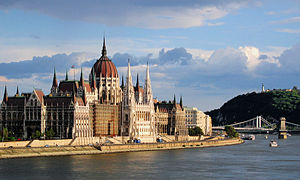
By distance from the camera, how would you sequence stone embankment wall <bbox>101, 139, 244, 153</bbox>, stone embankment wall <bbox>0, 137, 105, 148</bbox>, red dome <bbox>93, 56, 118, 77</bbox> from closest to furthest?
1. stone embankment wall <bbox>0, 137, 105, 148</bbox>
2. stone embankment wall <bbox>101, 139, 244, 153</bbox>
3. red dome <bbox>93, 56, 118, 77</bbox>

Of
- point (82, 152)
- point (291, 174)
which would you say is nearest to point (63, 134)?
point (82, 152)

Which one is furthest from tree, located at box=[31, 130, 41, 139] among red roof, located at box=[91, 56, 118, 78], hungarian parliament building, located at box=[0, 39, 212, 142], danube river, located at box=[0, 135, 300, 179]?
red roof, located at box=[91, 56, 118, 78]

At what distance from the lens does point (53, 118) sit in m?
159

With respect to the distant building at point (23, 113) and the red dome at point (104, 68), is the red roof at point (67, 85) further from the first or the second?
the red dome at point (104, 68)

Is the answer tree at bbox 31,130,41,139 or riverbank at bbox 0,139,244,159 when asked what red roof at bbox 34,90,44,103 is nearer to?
tree at bbox 31,130,41,139

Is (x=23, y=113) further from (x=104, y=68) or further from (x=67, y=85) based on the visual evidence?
(x=104, y=68)

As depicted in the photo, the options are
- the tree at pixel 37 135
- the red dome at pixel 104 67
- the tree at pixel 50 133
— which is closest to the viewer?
the tree at pixel 37 135

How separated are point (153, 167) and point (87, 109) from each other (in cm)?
5352

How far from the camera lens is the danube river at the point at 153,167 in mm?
101000

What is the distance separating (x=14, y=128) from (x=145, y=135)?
4066 cm

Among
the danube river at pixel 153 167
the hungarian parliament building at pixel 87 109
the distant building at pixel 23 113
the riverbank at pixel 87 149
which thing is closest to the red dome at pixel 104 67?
the hungarian parliament building at pixel 87 109

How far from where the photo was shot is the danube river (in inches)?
3976

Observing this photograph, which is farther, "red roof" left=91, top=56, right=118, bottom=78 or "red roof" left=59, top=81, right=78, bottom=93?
"red roof" left=91, top=56, right=118, bottom=78

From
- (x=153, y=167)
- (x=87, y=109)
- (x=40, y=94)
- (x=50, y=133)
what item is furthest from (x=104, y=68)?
(x=153, y=167)
